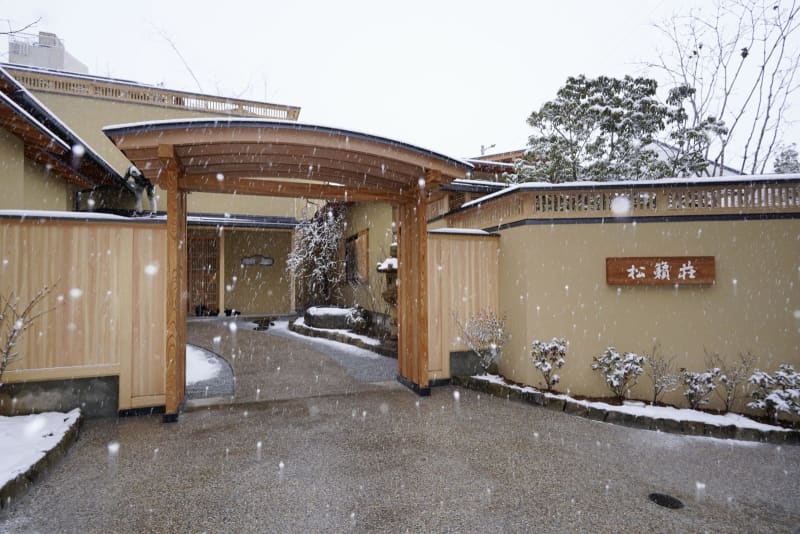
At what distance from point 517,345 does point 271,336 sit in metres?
7.44

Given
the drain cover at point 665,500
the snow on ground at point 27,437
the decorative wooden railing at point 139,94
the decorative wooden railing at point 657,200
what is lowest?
the drain cover at point 665,500

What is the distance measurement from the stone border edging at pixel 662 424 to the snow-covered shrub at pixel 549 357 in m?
0.29

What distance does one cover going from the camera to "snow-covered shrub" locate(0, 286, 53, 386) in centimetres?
455

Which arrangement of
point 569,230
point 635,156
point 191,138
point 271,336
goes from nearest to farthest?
point 191,138 < point 569,230 < point 635,156 < point 271,336

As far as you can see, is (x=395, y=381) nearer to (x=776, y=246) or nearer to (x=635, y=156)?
(x=776, y=246)

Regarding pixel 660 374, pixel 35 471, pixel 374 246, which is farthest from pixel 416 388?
pixel 374 246

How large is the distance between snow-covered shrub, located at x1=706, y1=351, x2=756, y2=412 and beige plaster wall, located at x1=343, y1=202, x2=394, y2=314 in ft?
22.4

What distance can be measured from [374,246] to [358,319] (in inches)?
85.1

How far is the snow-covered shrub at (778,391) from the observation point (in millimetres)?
4938

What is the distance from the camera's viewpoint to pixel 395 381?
22.4 feet

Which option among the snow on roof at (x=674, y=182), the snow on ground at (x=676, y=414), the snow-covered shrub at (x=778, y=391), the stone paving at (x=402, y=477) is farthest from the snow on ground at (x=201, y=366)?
the snow-covered shrub at (x=778, y=391)

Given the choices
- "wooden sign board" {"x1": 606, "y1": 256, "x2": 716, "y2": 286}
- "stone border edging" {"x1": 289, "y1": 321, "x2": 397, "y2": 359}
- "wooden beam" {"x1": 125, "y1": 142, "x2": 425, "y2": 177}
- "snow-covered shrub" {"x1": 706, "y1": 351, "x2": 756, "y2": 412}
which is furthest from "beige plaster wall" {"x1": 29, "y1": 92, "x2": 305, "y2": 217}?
"snow-covered shrub" {"x1": 706, "y1": 351, "x2": 756, "y2": 412}

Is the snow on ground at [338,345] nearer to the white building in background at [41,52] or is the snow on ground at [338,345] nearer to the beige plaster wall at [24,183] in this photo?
the beige plaster wall at [24,183]

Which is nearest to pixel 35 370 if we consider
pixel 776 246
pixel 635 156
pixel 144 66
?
pixel 776 246
